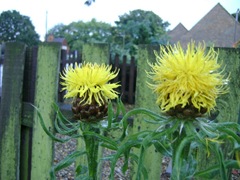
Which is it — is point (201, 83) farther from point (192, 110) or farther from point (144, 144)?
point (144, 144)

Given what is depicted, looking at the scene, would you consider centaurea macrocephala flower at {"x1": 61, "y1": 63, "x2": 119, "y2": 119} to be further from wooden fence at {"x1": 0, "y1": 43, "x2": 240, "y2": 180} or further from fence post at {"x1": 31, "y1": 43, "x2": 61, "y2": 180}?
fence post at {"x1": 31, "y1": 43, "x2": 61, "y2": 180}

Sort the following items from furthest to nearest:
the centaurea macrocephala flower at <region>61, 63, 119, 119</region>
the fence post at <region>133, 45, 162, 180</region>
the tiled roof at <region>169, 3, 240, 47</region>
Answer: the tiled roof at <region>169, 3, 240, 47</region>, the fence post at <region>133, 45, 162, 180</region>, the centaurea macrocephala flower at <region>61, 63, 119, 119</region>

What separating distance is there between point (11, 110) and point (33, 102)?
143 mm

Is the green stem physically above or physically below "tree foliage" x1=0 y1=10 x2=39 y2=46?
below

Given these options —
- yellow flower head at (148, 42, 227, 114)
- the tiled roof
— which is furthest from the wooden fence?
the tiled roof

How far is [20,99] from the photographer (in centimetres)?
177

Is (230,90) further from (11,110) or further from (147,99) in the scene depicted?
(11,110)

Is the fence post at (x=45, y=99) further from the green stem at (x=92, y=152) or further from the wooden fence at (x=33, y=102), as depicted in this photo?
the green stem at (x=92, y=152)

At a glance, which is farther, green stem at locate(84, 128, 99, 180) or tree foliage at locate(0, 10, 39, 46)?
tree foliage at locate(0, 10, 39, 46)

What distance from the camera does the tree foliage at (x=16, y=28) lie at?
117 feet

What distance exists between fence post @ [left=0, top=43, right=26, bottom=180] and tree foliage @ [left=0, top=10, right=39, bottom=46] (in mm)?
35032

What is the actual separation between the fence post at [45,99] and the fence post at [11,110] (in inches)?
5.4

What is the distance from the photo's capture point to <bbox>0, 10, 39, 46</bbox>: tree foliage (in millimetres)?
35688

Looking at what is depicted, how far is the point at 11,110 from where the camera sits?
1.79m
